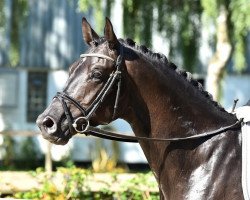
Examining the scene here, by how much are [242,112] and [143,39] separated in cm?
986

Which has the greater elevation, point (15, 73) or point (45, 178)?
point (15, 73)

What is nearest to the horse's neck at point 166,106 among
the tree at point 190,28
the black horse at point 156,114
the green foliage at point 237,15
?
the black horse at point 156,114

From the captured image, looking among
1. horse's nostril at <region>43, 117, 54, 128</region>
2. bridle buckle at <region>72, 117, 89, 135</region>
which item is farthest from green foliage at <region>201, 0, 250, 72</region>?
horse's nostril at <region>43, 117, 54, 128</region>

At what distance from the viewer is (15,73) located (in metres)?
19.1

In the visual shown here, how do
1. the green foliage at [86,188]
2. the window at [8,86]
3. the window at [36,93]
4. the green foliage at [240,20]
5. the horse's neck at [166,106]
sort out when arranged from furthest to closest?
the window at [36,93], the window at [8,86], the green foliage at [240,20], the green foliage at [86,188], the horse's neck at [166,106]

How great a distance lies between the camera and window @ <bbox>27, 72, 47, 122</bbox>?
63.3 feet

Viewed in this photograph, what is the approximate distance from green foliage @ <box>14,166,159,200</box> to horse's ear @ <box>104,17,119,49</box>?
333 centimetres

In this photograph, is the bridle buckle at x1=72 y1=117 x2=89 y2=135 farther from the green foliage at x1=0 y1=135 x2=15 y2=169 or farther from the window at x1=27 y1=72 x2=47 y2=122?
the window at x1=27 y1=72 x2=47 y2=122

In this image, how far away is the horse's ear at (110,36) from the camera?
153 inches

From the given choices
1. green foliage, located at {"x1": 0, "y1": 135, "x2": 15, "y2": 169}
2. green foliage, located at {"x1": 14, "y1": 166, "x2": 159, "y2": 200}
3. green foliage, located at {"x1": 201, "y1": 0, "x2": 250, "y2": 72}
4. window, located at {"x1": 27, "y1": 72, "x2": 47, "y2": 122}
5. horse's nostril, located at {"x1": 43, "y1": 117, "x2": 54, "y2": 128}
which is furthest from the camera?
window, located at {"x1": 27, "y1": 72, "x2": 47, "y2": 122}

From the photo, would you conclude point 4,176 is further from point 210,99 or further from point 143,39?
point 143,39

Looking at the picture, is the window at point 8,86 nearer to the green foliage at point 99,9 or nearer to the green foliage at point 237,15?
the green foliage at point 99,9

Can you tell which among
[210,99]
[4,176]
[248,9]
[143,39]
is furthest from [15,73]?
[210,99]

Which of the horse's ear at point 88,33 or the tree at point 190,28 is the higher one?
the tree at point 190,28
